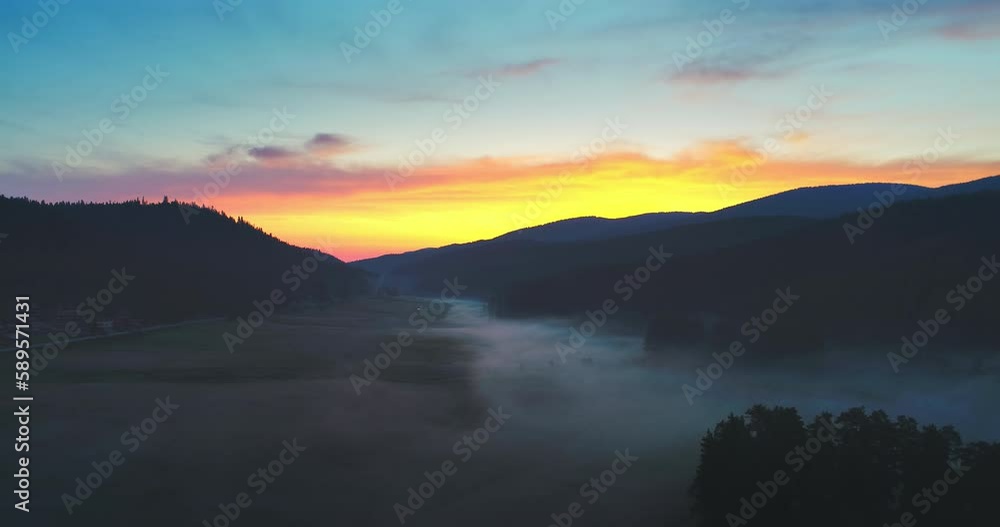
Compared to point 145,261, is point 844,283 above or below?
below

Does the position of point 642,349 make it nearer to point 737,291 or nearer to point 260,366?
point 737,291

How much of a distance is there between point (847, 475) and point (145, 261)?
123800mm

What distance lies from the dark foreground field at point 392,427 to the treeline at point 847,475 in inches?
176

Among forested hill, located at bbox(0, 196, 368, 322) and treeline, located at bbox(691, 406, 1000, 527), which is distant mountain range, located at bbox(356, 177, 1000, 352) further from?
forested hill, located at bbox(0, 196, 368, 322)

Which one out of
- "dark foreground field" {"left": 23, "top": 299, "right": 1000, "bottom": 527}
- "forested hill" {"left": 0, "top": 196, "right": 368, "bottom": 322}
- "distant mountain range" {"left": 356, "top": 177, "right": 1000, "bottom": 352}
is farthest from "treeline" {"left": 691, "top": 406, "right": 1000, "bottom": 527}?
"forested hill" {"left": 0, "top": 196, "right": 368, "bottom": 322}

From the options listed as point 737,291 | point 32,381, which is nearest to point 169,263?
point 32,381

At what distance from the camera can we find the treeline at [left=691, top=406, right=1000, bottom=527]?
1970 centimetres

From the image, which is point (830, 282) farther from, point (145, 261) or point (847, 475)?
point (145, 261)

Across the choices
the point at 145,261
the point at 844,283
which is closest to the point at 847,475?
the point at 844,283

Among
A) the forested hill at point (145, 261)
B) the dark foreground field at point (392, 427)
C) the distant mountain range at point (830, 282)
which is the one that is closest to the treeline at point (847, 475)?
the dark foreground field at point (392, 427)

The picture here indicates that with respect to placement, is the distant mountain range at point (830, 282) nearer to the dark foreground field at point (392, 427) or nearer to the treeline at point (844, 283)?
the treeline at point (844, 283)

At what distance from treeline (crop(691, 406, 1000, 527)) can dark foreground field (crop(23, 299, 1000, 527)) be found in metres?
4.47

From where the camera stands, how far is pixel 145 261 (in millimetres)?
119812

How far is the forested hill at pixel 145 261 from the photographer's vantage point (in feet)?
289
